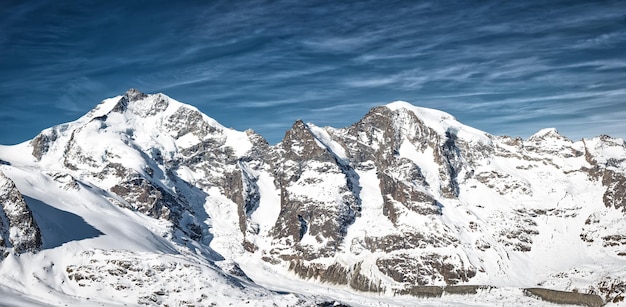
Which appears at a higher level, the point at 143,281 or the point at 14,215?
the point at 14,215

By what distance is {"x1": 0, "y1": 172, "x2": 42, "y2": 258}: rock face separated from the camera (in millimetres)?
138875

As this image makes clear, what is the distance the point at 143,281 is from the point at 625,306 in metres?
167

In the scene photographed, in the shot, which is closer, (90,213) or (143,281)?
(143,281)

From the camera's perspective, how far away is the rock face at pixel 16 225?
139 metres

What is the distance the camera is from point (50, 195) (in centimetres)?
19912

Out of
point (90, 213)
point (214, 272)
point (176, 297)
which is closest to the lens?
point (176, 297)

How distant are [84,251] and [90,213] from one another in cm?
5214

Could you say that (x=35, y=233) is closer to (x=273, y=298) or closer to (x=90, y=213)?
(x=90, y=213)

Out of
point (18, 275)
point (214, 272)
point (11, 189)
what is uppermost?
point (11, 189)

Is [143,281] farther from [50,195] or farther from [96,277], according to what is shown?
[50,195]

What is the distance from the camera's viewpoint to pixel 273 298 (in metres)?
134

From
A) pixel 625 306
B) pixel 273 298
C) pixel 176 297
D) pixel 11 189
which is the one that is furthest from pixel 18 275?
pixel 625 306

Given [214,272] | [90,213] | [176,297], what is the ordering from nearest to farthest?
[176,297] < [214,272] < [90,213]

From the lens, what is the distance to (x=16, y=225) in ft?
466
